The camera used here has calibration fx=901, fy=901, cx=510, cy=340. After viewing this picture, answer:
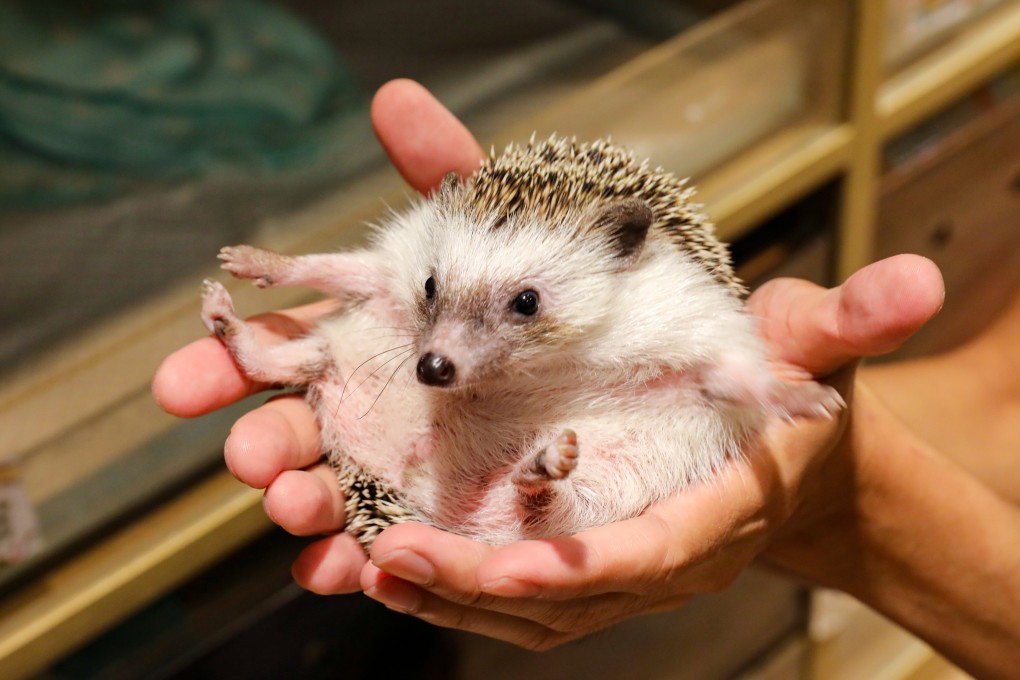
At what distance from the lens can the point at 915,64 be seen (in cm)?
228

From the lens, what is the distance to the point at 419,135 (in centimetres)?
140

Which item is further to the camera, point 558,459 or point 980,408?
point 980,408

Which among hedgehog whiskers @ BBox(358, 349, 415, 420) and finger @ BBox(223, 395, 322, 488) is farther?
hedgehog whiskers @ BBox(358, 349, 415, 420)

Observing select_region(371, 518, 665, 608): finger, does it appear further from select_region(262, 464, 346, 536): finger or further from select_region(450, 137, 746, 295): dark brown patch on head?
select_region(450, 137, 746, 295): dark brown patch on head

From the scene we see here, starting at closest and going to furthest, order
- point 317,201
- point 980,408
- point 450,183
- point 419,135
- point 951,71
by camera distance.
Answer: point 450,183 → point 419,135 → point 980,408 → point 317,201 → point 951,71

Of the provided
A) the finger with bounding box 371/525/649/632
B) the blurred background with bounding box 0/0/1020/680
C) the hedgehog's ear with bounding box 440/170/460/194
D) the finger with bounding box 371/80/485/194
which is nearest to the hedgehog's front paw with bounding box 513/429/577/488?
the finger with bounding box 371/525/649/632

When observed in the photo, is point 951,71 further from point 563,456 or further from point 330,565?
point 330,565

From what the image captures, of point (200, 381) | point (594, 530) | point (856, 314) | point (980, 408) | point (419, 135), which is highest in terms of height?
point (419, 135)

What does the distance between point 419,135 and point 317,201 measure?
0.71 metres

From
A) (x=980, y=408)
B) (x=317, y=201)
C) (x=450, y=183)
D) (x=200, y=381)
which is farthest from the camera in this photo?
(x=317, y=201)

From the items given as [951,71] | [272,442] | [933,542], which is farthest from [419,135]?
[951,71]

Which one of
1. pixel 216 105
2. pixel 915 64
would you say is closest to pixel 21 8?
pixel 216 105

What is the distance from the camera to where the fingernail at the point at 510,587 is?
3.07ft

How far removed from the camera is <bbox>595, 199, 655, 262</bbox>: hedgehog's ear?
1146mm
